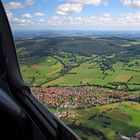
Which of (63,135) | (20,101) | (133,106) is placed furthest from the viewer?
(133,106)

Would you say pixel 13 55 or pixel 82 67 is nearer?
pixel 13 55

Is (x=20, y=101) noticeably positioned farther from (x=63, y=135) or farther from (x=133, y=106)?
(x=133, y=106)

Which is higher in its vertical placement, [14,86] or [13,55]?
[13,55]

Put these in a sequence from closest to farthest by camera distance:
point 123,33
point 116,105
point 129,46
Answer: point 116,105 → point 123,33 → point 129,46

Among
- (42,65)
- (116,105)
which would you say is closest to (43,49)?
(42,65)

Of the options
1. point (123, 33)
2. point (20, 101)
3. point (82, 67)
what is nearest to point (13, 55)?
point (20, 101)

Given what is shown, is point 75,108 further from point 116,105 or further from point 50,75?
point 50,75
